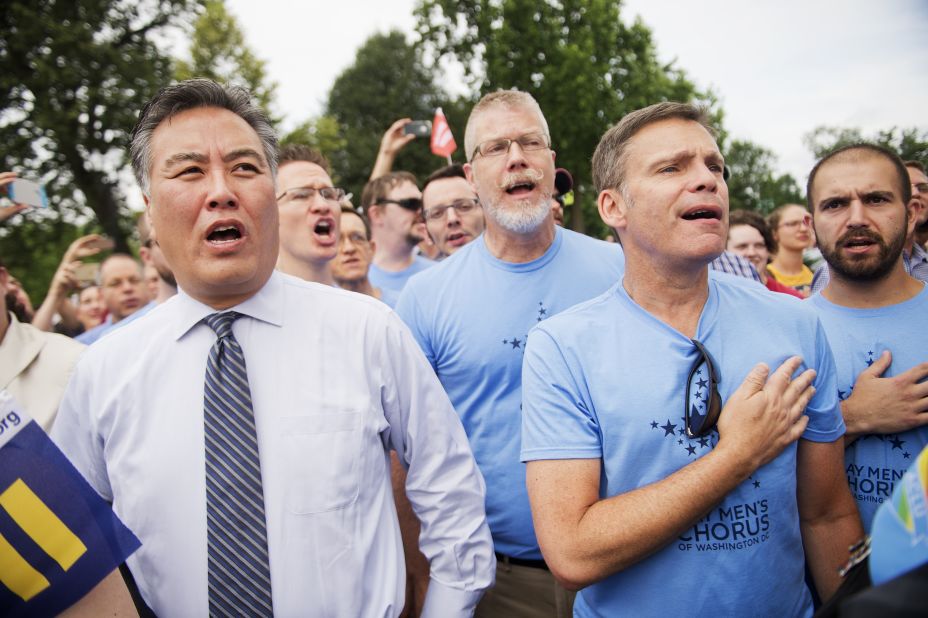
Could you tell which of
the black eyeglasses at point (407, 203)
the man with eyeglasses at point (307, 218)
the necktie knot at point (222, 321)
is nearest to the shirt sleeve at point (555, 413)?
the necktie knot at point (222, 321)

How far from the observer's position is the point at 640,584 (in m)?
1.84

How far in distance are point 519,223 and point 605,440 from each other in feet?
4.43

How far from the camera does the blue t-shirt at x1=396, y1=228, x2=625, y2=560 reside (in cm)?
273

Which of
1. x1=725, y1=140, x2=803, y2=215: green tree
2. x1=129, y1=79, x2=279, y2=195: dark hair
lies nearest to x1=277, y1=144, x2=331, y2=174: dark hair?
x1=129, y1=79, x2=279, y2=195: dark hair

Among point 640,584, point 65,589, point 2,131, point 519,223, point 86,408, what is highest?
point 2,131

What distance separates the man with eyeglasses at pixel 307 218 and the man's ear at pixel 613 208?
6.41 feet

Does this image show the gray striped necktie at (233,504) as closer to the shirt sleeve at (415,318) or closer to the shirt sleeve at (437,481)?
the shirt sleeve at (437,481)

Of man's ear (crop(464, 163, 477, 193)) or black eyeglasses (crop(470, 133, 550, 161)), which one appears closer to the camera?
black eyeglasses (crop(470, 133, 550, 161))

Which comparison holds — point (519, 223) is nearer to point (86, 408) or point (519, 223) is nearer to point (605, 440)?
point (605, 440)

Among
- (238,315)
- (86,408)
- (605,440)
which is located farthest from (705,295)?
(86,408)

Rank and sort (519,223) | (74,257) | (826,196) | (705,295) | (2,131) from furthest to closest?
(2,131), (74,257), (519,223), (826,196), (705,295)

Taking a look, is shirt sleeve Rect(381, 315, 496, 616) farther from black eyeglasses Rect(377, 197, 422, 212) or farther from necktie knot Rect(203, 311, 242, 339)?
black eyeglasses Rect(377, 197, 422, 212)

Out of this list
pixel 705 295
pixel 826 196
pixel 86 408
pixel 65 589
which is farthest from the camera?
pixel 826 196

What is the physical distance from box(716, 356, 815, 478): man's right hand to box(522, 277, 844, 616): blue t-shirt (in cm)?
9
